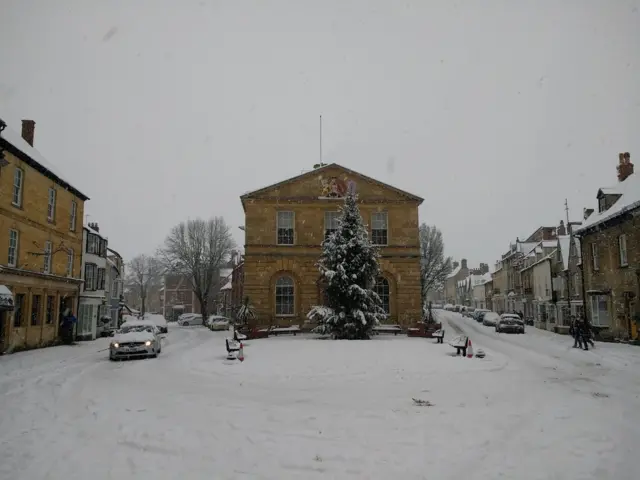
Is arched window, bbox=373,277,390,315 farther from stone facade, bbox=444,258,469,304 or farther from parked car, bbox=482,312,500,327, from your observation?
stone facade, bbox=444,258,469,304

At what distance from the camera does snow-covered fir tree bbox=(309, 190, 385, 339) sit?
92.1ft

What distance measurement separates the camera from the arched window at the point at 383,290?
3603 centimetres

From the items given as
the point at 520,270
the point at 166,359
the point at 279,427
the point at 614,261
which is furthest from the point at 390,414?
the point at 520,270

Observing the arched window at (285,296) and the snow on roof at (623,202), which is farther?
the arched window at (285,296)

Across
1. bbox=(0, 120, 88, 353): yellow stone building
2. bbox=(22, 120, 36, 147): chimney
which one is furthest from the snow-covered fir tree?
bbox=(22, 120, 36, 147): chimney

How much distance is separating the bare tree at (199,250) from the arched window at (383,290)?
97.3 ft

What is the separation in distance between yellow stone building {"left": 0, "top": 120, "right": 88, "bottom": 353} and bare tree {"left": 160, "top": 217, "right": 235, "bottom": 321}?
2931 cm

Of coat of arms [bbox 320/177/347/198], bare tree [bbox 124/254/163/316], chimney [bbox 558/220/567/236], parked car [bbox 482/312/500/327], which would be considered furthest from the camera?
bare tree [bbox 124/254/163/316]

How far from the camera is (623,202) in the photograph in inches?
1144

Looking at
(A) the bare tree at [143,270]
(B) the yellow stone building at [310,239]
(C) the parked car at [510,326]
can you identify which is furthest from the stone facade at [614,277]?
(A) the bare tree at [143,270]

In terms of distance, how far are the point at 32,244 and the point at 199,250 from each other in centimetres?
3586

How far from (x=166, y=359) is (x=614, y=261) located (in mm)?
25318

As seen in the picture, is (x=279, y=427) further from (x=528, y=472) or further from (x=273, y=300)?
(x=273, y=300)

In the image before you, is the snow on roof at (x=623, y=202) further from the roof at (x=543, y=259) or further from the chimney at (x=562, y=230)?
the chimney at (x=562, y=230)
